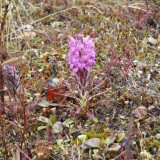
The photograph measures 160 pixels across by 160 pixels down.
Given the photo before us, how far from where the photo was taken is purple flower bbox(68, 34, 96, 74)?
237cm

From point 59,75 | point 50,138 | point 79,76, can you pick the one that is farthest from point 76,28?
point 50,138

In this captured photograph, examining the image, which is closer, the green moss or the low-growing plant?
the green moss

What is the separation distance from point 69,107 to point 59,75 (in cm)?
56

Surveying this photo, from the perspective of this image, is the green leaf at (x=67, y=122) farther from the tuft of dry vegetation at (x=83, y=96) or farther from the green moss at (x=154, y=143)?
the green moss at (x=154, y=143)

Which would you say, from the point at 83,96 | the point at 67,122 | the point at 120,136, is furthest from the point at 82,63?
the point at 120,136

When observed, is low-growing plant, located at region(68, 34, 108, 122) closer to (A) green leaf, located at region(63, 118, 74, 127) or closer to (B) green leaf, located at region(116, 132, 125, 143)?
(A) green leaf, located at region(63, 118, 74, 127)

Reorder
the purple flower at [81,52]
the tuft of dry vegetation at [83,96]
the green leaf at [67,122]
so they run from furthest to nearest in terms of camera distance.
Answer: the green leaf at [67,122] < the purple flower at [81,52] < the tuft of dry vegetation at [83,96]

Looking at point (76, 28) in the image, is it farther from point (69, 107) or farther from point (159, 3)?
point (69, 107)

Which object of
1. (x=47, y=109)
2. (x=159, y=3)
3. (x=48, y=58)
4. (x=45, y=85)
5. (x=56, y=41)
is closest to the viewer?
(x=47, y=109)

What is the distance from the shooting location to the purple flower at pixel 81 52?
2.37m

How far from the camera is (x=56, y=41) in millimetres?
3904

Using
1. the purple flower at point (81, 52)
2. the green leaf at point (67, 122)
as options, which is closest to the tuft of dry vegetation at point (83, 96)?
the green leaf at point (67, 122)

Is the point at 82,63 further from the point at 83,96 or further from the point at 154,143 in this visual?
the point at 154,143

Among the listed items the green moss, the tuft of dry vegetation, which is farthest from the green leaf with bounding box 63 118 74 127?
the green moss
